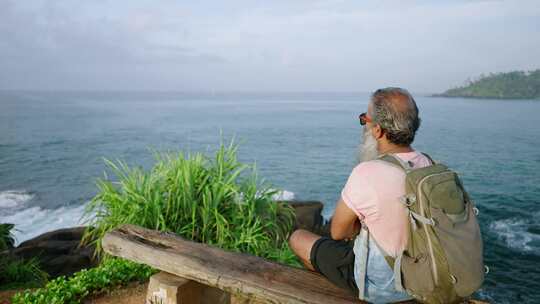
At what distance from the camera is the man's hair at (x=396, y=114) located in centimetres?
212

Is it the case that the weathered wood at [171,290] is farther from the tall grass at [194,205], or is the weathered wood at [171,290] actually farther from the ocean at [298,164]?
the tall grass at [194,205]

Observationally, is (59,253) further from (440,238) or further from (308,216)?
A: (440,238)

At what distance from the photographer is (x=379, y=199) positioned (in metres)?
2.01

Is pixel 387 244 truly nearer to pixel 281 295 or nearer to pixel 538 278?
pixel 281 295

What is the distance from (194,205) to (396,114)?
2715 mm

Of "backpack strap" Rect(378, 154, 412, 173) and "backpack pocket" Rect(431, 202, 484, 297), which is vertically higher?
"backpack strap" Rect(378, 154, 412, 173)

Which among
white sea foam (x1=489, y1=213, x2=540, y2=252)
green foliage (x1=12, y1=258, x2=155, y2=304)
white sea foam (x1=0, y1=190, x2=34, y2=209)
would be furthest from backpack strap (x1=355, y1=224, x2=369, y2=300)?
white sea foam (x1=0, y1=190, x2=34, y2=209)

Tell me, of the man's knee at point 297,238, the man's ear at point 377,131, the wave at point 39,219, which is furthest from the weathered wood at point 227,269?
the wave at point 39,219

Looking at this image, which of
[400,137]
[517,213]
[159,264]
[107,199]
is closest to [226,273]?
[159,264]

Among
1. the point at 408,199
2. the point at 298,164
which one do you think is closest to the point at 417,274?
the point at 408,199

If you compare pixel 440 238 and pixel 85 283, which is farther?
pixel 85 283

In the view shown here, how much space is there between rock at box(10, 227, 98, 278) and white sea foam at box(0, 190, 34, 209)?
29.9 feet

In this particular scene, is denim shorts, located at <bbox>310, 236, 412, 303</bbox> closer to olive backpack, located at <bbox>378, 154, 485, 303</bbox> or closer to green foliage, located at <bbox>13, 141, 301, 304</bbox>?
olive backpack, located at <bbox>378, 154, 485, 303</bbox>

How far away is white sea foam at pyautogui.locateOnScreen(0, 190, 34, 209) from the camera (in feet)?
55.6
